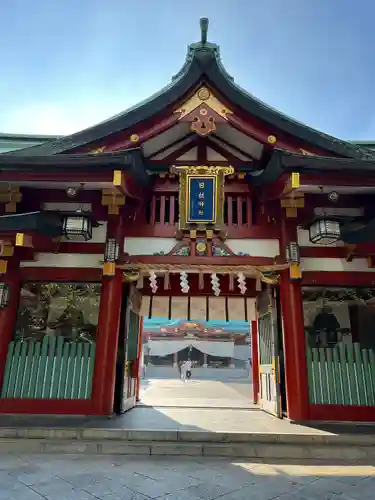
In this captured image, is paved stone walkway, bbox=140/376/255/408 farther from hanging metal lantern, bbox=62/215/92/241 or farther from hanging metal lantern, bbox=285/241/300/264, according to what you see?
hanging metal lantern, bbox=62/215/92/241

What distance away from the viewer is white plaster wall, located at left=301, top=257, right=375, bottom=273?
813cm

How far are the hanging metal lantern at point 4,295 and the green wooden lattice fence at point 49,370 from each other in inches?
33.6

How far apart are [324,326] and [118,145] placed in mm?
6405

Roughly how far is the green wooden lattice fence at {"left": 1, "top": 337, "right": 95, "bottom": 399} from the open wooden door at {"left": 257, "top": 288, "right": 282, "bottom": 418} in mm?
4295

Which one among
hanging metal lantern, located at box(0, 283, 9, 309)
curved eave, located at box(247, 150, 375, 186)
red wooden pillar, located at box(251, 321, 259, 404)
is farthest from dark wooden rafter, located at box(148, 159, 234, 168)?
red wooden pillar, located at box(251, 321, 259, 404)

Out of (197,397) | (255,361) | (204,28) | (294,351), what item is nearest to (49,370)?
(294,351)

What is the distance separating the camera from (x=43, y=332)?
8273 mm

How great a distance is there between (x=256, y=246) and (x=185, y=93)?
397 cm

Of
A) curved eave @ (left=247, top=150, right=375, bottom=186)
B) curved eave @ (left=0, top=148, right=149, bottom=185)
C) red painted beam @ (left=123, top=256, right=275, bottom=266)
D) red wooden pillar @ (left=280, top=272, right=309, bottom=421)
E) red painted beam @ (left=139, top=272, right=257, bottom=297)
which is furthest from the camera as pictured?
red painted beam @ (left=139, top=272, right=257, bottom=297)

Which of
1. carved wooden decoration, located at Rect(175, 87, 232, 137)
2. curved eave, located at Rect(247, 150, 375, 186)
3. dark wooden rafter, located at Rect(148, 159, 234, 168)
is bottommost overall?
curved eave, located at Rect(247, 150, 375, 186)

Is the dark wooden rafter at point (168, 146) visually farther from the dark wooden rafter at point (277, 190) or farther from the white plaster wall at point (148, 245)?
the dark wooden rafter at point (277, 190)

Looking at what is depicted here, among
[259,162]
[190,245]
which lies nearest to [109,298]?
[190,245]

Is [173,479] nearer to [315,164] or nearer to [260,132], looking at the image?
[315,164]

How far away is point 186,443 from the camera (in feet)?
19.1
